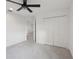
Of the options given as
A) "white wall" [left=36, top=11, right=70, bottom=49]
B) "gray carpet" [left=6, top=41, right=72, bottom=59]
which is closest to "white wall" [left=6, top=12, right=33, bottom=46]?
"gray carpet" [left=6, top=41, right=72, bottom=59]

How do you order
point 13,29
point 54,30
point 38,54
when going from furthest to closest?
point 13,29 → point 54,30 → point 38,54

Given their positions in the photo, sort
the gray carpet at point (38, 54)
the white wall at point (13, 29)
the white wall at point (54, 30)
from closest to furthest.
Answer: the gray carpet at point (38, 54) < the white wall at point (54, 30) < the white wall at point (13, 29)

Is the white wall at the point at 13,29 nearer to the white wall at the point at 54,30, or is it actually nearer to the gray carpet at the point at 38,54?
the gray carpet at the point at 38,54

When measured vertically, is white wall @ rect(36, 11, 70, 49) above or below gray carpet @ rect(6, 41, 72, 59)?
above

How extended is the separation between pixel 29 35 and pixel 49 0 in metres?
5.68

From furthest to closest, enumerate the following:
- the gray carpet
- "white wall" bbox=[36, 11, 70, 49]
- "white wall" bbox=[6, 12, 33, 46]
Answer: "white wall" bbox=[6, 12, 33, 46], "white wall" bbox=[36, 11, 70, 49], the gray carpet

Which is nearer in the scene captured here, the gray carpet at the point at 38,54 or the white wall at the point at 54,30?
the gray carpet at the point at 38,54

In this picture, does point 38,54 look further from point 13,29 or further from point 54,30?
point 13,29

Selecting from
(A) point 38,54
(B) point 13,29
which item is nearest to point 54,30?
(A) point 38,54

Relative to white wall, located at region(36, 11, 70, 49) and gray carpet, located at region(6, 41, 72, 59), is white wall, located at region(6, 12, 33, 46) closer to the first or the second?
gray carpet, located at region(6, 41, 72, 59)

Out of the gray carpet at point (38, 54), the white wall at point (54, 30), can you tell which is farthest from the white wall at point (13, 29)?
the white wall at point (54, 30)

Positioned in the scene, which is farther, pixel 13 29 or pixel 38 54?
pixel 13 29

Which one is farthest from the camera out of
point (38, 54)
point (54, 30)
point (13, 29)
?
point (13, 29)
